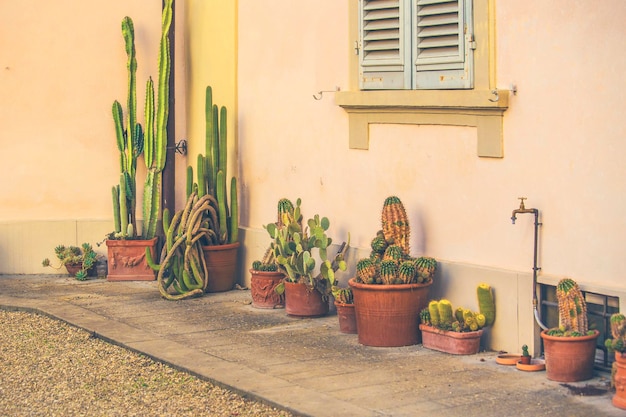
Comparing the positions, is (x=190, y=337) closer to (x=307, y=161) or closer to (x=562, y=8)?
(x=307, y=161)

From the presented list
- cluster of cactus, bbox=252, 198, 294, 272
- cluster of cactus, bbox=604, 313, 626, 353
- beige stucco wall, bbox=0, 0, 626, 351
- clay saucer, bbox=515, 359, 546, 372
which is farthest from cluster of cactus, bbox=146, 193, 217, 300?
cluster of cactus, bbox=604, 313, 626, 353

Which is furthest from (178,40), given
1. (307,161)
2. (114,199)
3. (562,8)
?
(562,8)

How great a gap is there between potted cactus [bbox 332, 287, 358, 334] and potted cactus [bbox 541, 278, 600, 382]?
194cm

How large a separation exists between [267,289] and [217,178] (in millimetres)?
1445

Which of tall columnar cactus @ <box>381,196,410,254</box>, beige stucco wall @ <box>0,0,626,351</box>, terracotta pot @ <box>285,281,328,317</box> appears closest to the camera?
beige stucco wall @ <box>0,0,626,351</box>

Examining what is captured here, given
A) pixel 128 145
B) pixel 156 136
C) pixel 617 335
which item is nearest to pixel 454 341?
pixel 617 335

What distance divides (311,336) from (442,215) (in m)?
1.34

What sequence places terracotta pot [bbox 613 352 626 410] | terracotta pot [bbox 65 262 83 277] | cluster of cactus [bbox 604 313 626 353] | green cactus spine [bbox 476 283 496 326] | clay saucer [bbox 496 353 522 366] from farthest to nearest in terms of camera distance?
terracotta pot [bbox 65 262 83 277], green cactus spine [bbox 476 283 496 326], clay saucer [bbox 496 353 522 366], cluster of cactus [bbox 604 313 626 353], terracotta pot [bbox 613 352 626 410]

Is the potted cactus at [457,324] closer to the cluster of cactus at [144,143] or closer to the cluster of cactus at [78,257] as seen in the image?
the cluster of cactus at [144,143]

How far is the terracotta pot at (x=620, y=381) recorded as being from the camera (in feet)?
21.4

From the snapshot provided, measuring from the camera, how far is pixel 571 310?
7.12 m

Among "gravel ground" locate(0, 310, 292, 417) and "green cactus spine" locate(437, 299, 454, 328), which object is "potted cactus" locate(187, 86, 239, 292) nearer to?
"gravel ground" locate(0, 310, 292, 417)

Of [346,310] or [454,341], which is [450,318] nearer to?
[454,341]

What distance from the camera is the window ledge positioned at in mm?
7965
